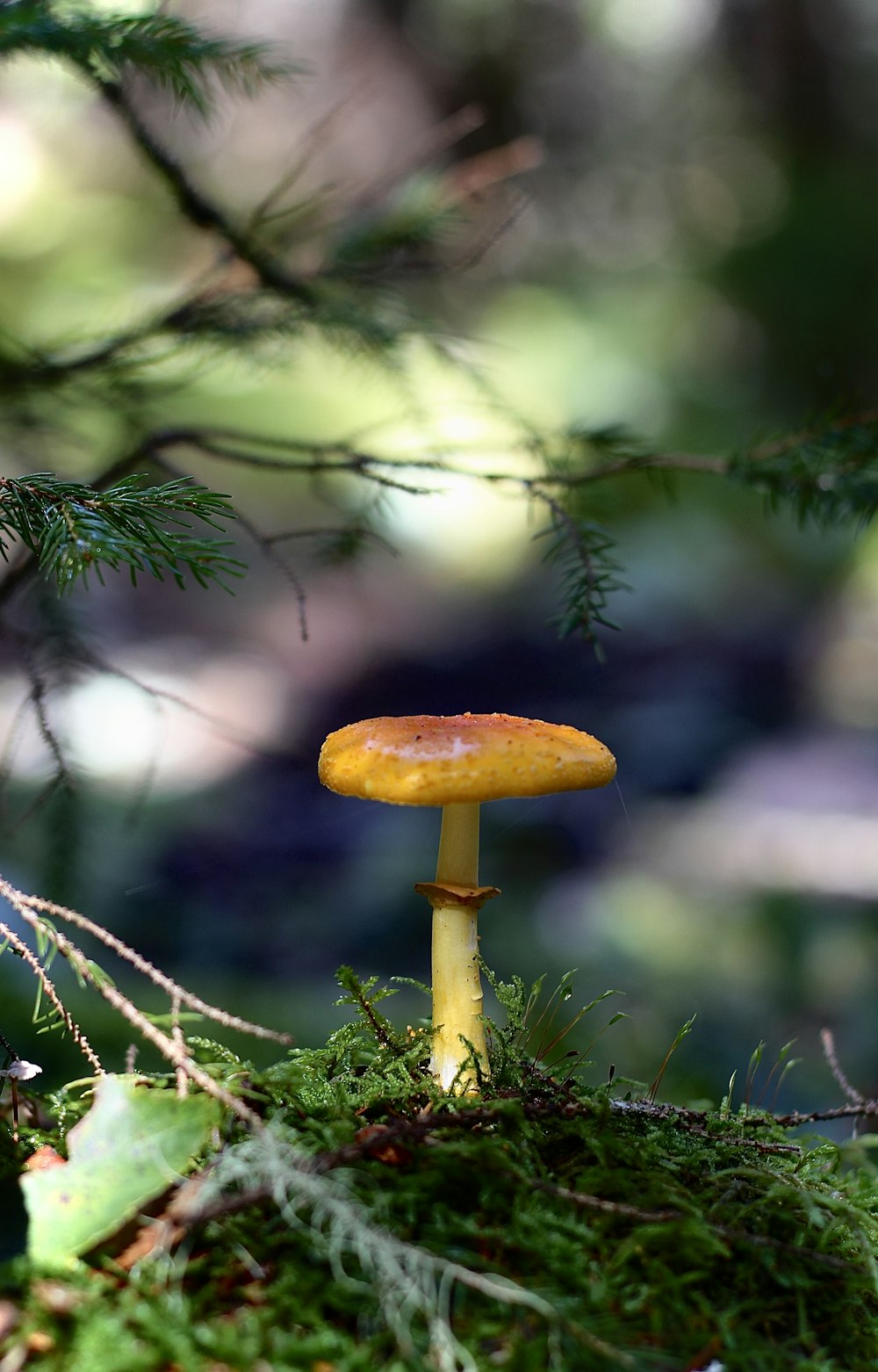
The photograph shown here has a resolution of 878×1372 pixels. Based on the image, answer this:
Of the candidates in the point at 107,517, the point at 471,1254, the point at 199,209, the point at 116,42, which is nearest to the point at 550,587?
the point at 199,209

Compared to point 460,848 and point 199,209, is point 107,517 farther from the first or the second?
point 199,209

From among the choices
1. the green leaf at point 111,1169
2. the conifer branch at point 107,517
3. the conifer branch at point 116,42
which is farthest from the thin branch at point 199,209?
the green leaf at point 111,1169

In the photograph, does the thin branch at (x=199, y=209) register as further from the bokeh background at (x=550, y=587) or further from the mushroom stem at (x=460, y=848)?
the mushroom stem at (x=460, y=848)

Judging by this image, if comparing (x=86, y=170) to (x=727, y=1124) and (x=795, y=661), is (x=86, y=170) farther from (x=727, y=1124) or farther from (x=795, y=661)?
(x=727, y=1124)

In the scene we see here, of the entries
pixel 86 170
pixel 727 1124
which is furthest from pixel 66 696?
pixel 86 170

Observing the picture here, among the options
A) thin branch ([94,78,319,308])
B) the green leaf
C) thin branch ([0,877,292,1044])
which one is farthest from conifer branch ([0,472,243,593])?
thin branch ([94,78,319,308])

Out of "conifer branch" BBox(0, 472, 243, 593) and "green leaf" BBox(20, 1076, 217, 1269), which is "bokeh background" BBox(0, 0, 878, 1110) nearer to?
"conifer branch" BBox(0, 472, 243, 593)
